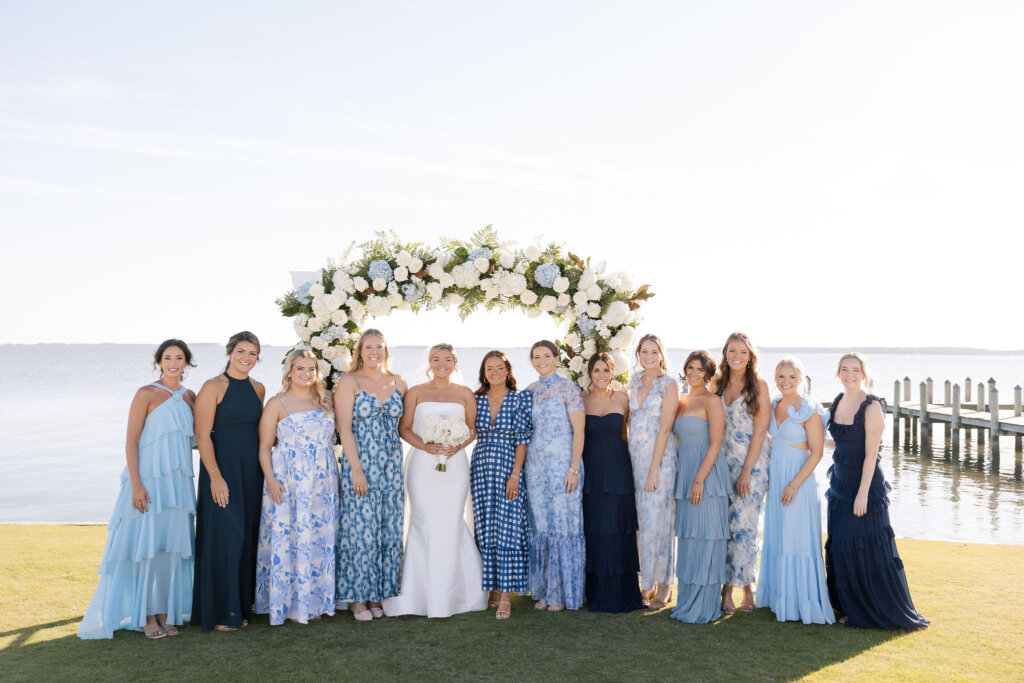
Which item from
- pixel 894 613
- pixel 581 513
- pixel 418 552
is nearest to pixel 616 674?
pixel 581 513

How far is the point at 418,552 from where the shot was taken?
6.23m

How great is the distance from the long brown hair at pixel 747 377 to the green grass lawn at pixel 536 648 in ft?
5.71

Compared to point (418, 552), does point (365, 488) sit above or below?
above

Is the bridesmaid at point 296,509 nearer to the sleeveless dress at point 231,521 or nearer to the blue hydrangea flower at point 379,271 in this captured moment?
the sleeveless dress at point 231,521

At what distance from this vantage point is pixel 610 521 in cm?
624

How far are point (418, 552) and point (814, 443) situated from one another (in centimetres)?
333

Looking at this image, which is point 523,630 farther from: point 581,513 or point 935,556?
point 935,556

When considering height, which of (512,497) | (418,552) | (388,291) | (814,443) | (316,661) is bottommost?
(316,661)

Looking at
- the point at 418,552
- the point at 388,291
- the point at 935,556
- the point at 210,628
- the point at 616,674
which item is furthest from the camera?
the point at 935,556

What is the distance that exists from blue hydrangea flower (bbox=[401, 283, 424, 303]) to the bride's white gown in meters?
1.65

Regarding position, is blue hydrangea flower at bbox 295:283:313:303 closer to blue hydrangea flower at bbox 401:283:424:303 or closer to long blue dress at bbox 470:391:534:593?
blue hydrangea flower at bbox 401:283:424:303

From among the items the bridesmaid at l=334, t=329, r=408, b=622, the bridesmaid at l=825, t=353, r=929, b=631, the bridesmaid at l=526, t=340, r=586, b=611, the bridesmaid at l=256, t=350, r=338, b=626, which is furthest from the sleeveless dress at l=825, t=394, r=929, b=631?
the bridesmaid at l=256, t=350, r=338, b=626

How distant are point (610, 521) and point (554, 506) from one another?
0.48m

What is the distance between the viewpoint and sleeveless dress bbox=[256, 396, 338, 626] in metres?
5.81
